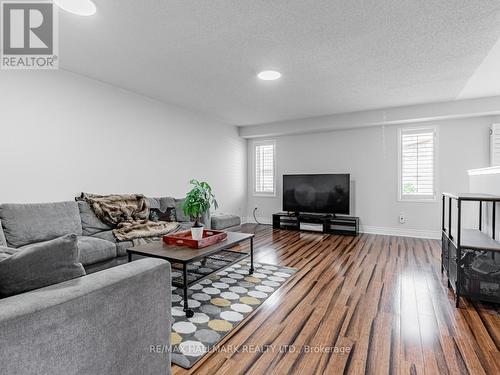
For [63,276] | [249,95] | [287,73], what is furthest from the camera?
[249,95]

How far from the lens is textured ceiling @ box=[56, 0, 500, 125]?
2.08 metres

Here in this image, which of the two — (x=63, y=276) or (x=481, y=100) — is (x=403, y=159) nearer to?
(x=481, y=100)

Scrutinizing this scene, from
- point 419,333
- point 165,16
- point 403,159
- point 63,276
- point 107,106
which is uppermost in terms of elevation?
point 165,16

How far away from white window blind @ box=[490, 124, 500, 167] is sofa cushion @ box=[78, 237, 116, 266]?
18.9 ft

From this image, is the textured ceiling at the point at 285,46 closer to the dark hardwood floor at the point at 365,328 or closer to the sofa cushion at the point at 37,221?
the sofa cushion at the point at 37,221

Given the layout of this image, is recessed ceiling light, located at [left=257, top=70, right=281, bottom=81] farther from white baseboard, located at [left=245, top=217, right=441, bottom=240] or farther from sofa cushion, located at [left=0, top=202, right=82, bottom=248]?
white baseboard, located at [left=245, top=217, right=441, bottom=240]

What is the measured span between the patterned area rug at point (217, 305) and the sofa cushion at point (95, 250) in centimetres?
74

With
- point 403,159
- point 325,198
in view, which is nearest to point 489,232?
point 403,159

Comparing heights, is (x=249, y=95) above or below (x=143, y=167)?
above

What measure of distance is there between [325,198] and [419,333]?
380cm

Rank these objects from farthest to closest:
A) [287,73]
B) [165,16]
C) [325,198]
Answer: [325,198]
[287,73]
[165,16]

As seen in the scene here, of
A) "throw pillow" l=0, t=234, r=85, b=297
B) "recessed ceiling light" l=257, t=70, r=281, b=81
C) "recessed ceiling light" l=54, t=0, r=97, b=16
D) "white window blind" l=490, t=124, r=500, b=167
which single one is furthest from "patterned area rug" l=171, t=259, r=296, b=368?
"white window blind" l=490, t=124, r=500, b=167

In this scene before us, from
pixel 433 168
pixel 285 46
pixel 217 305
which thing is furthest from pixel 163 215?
pixel 433 168

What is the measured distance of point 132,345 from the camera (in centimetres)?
117
